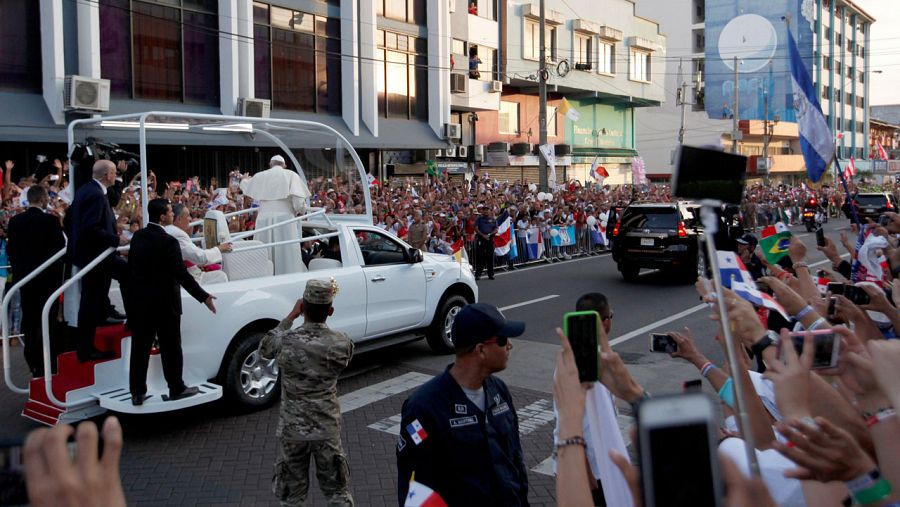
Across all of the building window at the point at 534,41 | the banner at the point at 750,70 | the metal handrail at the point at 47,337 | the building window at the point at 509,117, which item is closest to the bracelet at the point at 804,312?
the metal handrail at the point at 47,337

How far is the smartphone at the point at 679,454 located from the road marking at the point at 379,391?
6689 millimetres

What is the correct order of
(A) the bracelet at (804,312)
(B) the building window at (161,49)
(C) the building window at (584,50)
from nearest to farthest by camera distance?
(A) the bracelet at (804,312), (B) the building window at (161,49), (C) the building window at (584,50)

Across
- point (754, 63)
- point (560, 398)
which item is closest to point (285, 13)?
point (560, 398)

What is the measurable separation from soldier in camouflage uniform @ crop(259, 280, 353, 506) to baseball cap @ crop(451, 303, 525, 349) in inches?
67.0

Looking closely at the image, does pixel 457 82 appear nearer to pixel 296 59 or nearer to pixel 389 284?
pixel 296 59

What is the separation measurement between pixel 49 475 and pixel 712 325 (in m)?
11.9

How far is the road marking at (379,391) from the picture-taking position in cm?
812

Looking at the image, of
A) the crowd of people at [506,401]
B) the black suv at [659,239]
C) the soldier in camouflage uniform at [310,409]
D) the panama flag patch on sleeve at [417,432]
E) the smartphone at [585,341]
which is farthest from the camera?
the black suv at [659,239]

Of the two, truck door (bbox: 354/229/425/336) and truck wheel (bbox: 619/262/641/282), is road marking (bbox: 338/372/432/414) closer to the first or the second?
truck door (bbox: 354/229/425/336)

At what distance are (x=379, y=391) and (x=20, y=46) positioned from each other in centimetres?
1539

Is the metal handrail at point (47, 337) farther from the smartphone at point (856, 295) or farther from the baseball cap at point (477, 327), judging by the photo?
the smartphone at point (856, 295)

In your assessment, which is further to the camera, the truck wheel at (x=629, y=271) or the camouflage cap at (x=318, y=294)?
the truck wheel at (x=629, y=271)

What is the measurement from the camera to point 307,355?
194 inches

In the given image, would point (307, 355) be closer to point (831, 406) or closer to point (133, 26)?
point (831, 406)
